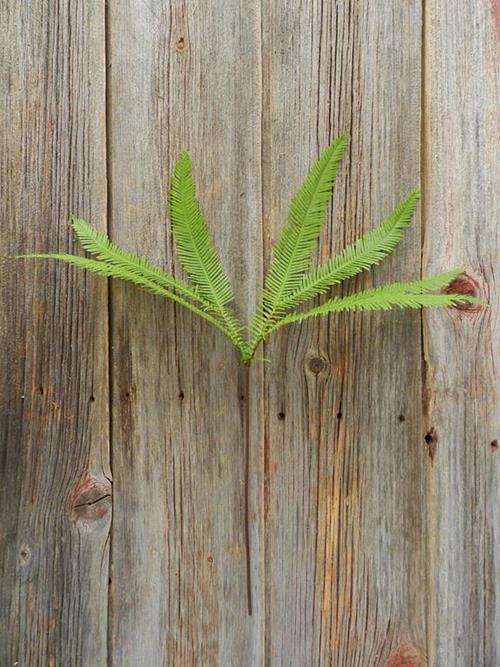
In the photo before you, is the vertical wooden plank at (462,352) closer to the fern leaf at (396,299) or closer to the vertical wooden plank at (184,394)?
the fern leaf at (396,299)

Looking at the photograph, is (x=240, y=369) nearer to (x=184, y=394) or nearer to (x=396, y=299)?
(x=184, y=394)

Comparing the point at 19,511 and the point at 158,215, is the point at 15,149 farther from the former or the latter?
the point at 19,511

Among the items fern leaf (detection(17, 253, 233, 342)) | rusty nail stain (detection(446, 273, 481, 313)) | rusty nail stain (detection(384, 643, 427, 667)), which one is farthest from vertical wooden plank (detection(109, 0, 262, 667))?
rusty nail stain (detection(446, 273, 481, 313))

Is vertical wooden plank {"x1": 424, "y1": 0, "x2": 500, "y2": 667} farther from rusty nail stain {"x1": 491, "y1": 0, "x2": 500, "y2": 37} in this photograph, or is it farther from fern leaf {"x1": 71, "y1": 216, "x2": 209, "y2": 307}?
fern leaf {"x1": 71, "y1": 216, "x2": 209, "y2": 307}

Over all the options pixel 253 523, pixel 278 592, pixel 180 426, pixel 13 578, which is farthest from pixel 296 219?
pixel 13 578

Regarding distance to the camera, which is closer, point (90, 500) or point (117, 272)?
point (117, 272)

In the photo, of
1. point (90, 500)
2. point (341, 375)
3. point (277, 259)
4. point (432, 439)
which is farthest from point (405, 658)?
point (277, 259)
